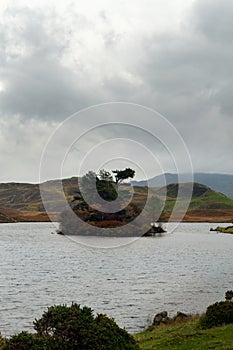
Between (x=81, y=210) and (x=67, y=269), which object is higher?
(x=81, y=210)

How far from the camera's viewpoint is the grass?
20.0 meters

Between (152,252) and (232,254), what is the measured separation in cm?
1380

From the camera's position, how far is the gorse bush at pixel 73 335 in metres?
13.7

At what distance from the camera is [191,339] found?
21.8m

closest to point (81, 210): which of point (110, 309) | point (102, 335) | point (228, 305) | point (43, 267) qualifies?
point (43, 267)

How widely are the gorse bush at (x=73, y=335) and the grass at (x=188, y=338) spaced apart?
20.8 ft

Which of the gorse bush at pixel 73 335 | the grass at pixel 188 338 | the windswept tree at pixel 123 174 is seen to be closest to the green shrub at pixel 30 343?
the gorse bush at pixel 73 335

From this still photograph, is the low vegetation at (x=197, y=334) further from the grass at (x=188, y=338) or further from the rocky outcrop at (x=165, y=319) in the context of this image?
the rocky outcrop at (x=165, y=319)

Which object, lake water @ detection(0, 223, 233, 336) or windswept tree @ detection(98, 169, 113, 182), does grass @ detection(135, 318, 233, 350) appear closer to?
lake water @ detection(0, 223, 233, 336)

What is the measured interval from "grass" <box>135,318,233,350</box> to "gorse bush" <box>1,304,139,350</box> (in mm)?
6351

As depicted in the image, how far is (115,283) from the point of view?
46.4 metres

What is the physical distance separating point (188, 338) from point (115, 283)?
24824 mm

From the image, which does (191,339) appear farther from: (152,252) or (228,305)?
(152,252)

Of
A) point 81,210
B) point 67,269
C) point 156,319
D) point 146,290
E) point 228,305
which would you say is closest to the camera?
point 228,305
